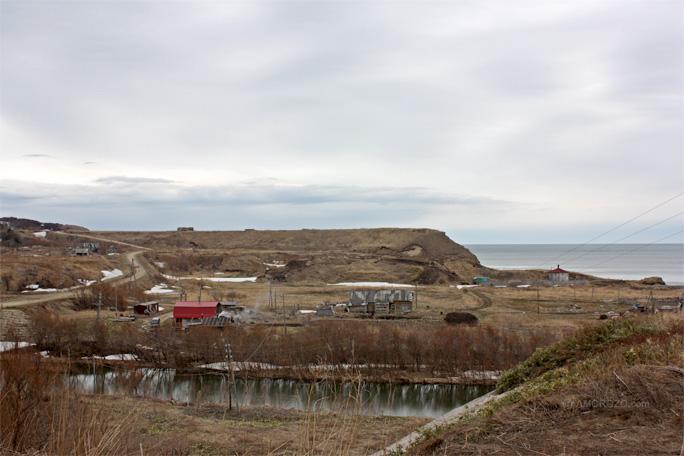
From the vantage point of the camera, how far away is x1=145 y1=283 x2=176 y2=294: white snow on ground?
2184 inches

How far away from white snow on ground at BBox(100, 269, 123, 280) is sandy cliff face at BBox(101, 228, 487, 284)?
47.0ft

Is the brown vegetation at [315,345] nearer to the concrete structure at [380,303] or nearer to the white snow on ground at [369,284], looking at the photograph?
the concrete structure at [380,303]

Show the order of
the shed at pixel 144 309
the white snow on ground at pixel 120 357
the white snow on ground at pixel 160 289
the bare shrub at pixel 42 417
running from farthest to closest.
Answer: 1. the white snow on ground at pixel 160 289
2. the shed at pixel 144 309
3. the white snow on ground at pixel 120 357
4. the bare shrub at pixel 42 417

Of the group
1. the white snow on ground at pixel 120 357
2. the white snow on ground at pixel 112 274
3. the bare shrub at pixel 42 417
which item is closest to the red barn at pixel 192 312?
the white snow on ground at pixel 120 357

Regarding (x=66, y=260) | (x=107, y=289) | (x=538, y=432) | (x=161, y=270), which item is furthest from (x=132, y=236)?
(x=538, y=432)

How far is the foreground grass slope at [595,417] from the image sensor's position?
5777 mm

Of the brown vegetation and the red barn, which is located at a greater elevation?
the red barn

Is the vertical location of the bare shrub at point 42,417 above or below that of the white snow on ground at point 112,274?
above

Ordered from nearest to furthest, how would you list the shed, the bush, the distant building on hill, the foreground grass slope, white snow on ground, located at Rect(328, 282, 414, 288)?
the foreground grass slope, the bush, the shed, white snow on ground, located at Rect(328, 282, 414, 288), the distant building on hill

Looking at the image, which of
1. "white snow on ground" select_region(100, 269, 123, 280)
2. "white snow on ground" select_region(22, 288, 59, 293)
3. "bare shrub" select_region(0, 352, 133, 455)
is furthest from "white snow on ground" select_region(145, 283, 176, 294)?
"bare shrub" select_region(0, 352, 133, 455)

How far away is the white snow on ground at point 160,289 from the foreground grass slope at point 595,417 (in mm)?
51234

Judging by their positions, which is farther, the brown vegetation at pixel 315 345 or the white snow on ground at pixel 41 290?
the white snow on ground at pixel 41 290

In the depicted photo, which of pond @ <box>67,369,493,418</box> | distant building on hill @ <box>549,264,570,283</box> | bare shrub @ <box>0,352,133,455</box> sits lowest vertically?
pond @ <box>67,369,493,418</box>

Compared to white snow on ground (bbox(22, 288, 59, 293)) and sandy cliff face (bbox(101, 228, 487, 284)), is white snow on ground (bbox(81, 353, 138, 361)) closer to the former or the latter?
white snow on ground (bbox(22, 288, 59, 293))
